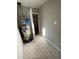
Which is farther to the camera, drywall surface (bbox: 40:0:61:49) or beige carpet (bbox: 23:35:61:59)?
drywall surface (bbox: 40:0:61:49)

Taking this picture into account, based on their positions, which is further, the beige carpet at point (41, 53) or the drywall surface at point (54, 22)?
the drywall surface at point (54, 22)

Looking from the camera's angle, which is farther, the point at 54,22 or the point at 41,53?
the point at 54,22

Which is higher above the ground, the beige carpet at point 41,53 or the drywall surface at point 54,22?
the drywall surface at point 54,22

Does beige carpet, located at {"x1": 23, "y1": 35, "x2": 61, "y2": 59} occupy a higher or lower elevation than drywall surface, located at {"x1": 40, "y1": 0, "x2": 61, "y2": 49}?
lower

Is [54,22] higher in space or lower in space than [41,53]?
higher
